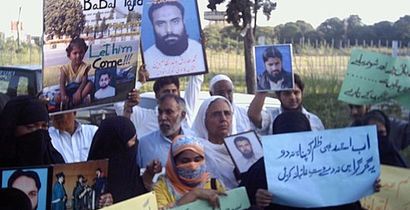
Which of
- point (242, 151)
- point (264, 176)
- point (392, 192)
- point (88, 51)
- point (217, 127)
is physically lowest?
point (392, 192)

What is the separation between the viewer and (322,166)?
4391 millimetres

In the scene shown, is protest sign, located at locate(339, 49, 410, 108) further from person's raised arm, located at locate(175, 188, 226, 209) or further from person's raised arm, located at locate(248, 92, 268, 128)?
person's raised arm, located at locate(175, 188, 226, 209)

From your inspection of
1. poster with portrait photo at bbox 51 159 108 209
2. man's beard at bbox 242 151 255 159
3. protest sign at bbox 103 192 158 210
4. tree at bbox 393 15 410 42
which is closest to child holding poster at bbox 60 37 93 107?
poster with portrait photo at bbox 51 159 108 209

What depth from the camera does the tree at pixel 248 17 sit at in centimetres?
448

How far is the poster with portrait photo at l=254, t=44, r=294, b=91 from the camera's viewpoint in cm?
452

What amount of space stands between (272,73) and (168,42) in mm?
556

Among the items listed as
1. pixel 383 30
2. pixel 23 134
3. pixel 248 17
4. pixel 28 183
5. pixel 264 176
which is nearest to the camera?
A: pixel 28 183

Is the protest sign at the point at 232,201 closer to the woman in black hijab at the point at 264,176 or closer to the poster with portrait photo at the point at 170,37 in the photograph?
the woman in black hijab at the point at 264,176

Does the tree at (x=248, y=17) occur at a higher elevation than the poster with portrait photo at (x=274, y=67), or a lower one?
higher

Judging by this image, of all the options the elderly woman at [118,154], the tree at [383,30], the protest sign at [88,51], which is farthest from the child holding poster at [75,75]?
the tree at [383,30]

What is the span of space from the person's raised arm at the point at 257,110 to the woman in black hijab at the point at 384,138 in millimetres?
540

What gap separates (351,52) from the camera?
4.65 meters

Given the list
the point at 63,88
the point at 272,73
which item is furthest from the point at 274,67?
the point at 63,88

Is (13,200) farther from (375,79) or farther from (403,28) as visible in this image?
(403,28)
